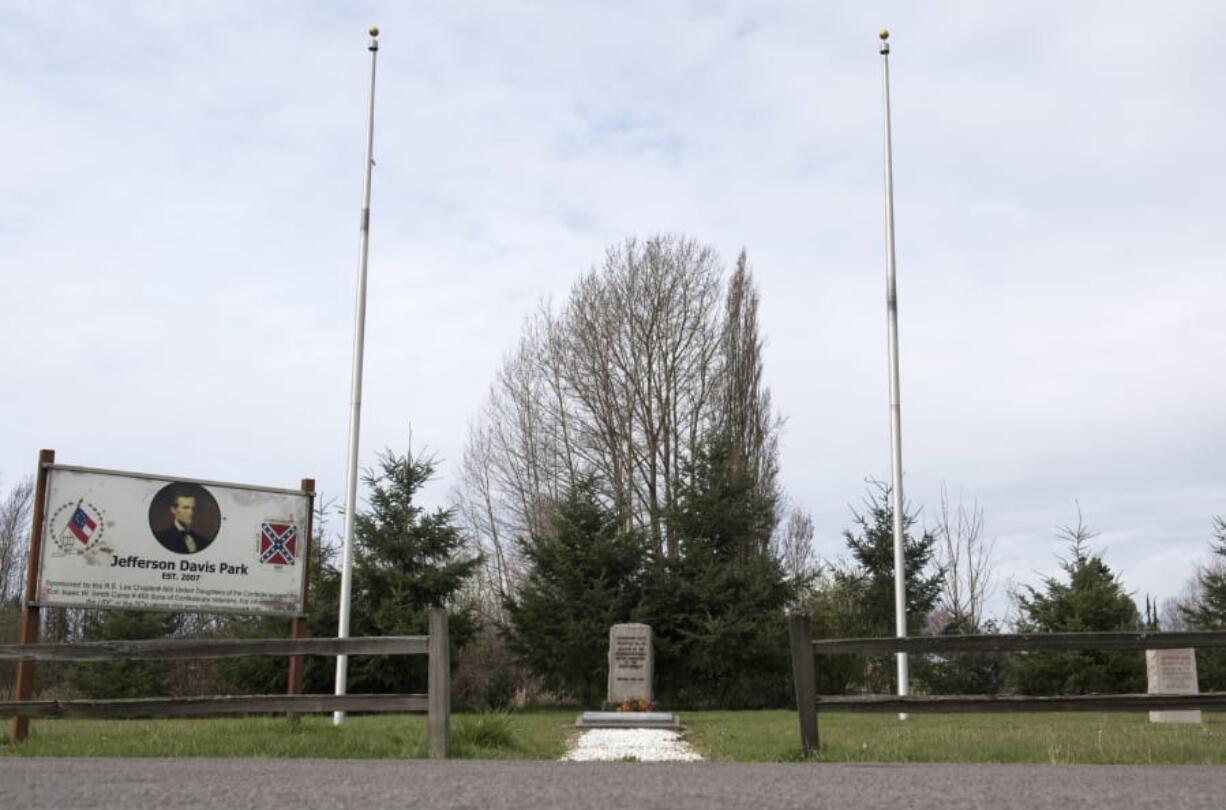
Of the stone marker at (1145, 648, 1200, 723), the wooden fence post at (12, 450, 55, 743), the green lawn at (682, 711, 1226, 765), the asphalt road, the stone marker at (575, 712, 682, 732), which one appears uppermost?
the wooden fence post at (12, 450, 55, 743)

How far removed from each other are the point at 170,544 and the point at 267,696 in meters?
3.74

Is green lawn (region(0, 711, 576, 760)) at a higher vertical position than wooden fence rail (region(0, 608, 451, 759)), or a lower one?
lower

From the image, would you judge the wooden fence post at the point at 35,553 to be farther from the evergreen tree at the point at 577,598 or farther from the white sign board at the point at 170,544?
the evergreen tree at the point at 577,598

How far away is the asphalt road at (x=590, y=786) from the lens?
4.93m

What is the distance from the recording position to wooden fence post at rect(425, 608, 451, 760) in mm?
9086

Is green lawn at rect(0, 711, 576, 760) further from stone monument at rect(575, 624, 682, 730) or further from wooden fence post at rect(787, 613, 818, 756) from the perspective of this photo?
stone monument at rect(575, 624, 682, 730)

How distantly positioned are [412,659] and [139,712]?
14273mm

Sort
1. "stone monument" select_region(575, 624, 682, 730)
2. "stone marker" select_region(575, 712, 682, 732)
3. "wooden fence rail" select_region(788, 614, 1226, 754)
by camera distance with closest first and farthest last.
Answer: "wooden fence rail" select_region(788, 614, 1226, 754)
"stone marker" select_region(575, 712, 682, 732)
"stone monument" select_region(575, 624, 682, 730)

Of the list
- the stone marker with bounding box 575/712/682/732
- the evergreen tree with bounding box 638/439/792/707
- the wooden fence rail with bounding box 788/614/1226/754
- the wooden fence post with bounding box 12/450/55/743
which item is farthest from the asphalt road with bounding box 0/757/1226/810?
the evergreen tree with bounding box 638/439/792/707

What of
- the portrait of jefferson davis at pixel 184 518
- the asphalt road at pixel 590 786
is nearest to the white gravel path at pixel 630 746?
the asphalt road at pixel 590 786

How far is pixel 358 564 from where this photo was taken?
2436cm

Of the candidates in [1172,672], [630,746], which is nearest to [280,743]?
[630,746]

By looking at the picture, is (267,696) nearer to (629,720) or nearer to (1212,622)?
(629,720)

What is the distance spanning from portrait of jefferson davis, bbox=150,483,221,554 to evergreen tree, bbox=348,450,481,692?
34.8ft
